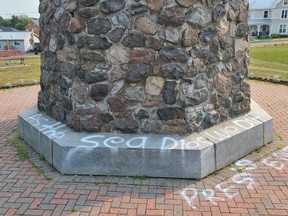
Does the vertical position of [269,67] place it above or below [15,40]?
below

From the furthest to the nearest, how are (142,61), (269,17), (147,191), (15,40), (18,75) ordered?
1. (15,40)
2. (269,17)
3. (18,75)
4. (142,61)
5. (147,191)

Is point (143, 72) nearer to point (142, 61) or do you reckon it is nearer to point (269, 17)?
point (142, 61)

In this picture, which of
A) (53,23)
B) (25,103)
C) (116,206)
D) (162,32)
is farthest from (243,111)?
(25,103)

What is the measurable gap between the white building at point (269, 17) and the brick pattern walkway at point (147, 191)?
53646mm

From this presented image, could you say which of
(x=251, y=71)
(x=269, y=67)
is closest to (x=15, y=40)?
(x=269, y=67)

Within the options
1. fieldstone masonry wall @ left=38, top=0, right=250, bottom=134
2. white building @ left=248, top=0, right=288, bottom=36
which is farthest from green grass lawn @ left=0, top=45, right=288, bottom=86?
white building @ left=248, top=0, right=288, bottom=36

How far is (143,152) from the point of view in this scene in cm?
388

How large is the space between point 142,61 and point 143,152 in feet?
3.77

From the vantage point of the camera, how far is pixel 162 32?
3930 millimetres

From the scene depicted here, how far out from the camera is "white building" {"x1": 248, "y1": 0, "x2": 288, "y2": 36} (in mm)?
54281

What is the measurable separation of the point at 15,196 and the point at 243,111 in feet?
11.5

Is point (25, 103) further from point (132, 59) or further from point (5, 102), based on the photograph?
point (132, 59)

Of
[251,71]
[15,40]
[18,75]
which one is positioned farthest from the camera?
[15,40]

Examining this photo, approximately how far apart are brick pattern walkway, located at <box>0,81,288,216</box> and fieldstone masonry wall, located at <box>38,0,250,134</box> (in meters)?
0.74
